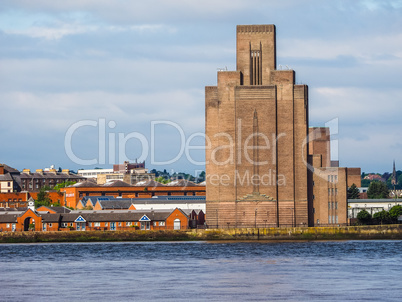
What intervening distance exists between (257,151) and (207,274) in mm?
58408

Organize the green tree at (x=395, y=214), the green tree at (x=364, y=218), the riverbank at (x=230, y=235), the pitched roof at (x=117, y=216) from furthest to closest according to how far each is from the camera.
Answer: the green tree at (x=395, y=214)
the green tree at (x=364, y=218)
the pitched roof at (x=117, y=216)
the riverbank at (x=230, y=235)

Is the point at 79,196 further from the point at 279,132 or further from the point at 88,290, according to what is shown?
→ the point at 88,290

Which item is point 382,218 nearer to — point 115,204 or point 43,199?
point 115,204

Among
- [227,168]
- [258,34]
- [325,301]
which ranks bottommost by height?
[325,301]

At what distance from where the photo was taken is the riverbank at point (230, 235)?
118062 mm

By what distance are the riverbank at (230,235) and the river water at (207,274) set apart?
20.8 meters

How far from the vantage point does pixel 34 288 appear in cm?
5675

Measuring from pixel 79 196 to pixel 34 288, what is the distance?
141 metres

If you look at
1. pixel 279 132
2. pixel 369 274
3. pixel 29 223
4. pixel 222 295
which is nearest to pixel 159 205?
pixel 29 223

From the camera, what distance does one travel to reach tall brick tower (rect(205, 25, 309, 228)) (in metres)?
122

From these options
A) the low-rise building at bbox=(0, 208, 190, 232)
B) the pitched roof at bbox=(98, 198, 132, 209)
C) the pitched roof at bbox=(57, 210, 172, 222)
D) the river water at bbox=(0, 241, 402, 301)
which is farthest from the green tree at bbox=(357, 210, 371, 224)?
the pitched roof at bbox=(98, 198, 132, 209)

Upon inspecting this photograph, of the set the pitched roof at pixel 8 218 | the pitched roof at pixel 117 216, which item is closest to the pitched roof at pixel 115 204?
the pitched roof at pixel 117 216

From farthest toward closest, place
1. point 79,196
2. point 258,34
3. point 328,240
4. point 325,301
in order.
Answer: point 79,196 < point 258,34 < point 328,240 < point 325,301

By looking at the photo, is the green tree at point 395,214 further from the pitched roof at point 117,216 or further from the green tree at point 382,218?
the pitched roof at point 117,216
